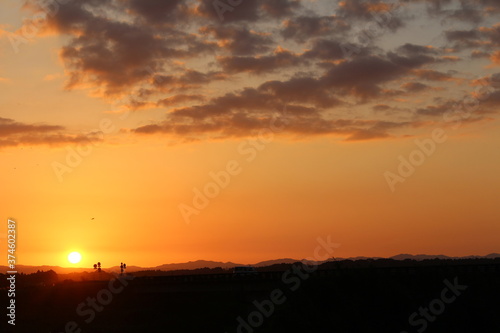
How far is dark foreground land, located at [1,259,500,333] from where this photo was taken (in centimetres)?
6475

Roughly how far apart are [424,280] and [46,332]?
40.1m

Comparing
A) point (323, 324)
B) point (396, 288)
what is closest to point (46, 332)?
point (323, 324)

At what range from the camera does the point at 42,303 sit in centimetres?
9844

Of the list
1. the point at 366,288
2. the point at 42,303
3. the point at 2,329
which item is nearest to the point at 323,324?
the point at 366,288

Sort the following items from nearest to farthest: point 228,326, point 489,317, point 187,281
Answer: point 489,317 < point 228,326 < point 187,281

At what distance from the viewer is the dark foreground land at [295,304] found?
64750 millimetres

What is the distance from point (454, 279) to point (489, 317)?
724 cm

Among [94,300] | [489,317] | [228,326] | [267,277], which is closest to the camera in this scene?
[489,317]

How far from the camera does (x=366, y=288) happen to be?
233ft

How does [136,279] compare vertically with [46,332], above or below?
above

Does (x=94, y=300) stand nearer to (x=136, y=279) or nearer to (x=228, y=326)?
(x=136, y=279)

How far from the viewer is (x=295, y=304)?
226 ft

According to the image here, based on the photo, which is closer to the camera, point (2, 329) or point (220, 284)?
point (2, 329)

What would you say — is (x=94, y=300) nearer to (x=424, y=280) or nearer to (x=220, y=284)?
(x=220, y=284)
